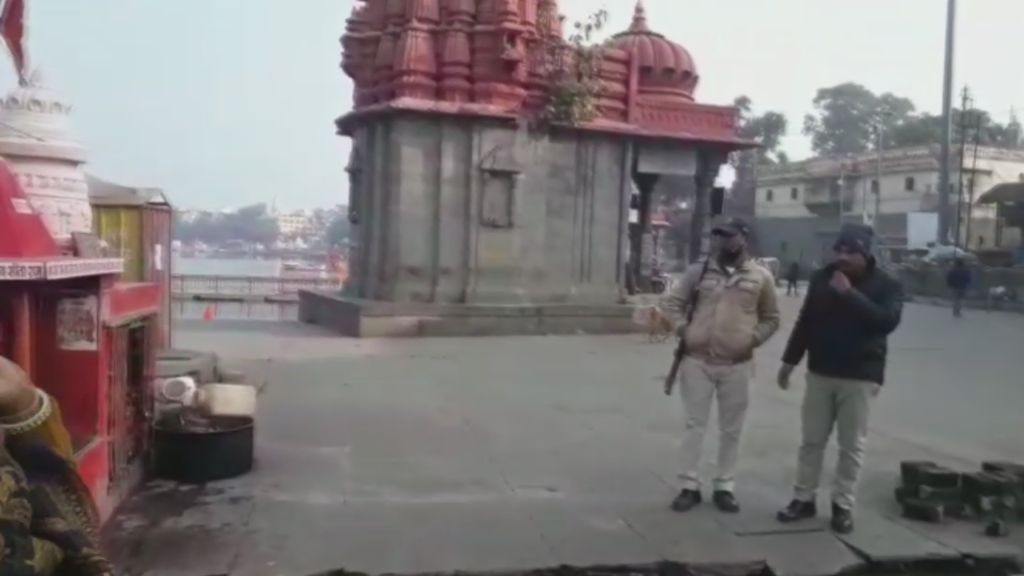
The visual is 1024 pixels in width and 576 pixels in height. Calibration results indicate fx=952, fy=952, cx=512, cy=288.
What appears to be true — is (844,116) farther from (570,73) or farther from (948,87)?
(570,73)

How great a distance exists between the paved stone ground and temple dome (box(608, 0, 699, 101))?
9026 millimetres

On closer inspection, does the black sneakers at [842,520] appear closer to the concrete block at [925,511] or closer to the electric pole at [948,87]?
the concrete block at [925,511]

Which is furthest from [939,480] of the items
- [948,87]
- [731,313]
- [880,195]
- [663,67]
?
[880,195]

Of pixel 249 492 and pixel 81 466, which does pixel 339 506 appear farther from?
pixel 81 466

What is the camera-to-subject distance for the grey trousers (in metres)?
5.35

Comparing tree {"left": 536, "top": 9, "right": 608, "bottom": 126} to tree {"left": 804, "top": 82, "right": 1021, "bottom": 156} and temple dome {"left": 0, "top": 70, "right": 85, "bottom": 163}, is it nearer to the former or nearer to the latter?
temple dome {"left": 0, "top": 70, "right": 85, "bottom": 163}

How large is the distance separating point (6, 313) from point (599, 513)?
3.29 meters

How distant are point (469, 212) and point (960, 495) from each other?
10.8 m

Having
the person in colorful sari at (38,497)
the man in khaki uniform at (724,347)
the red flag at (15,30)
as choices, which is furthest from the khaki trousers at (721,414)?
the red flag at (15,30)

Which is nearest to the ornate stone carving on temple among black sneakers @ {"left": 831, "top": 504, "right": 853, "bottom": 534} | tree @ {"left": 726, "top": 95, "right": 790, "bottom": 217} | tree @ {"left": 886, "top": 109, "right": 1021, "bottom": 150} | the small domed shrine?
black sneakers @ {"left": 831, "top": 504, "right": 853, "bottom": 534}

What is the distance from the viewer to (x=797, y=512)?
548 centimetres

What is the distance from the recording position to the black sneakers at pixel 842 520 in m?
5.26

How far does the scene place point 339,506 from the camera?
5605 mm

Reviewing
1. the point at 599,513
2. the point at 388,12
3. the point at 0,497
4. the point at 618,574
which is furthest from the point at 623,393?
the point at 388,12
